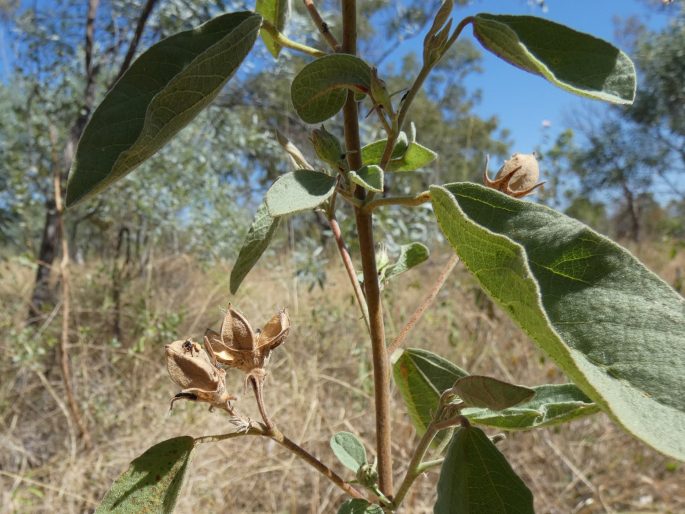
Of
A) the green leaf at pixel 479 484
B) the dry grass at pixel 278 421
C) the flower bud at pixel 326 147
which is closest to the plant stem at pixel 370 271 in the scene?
the flower bud at pixel 326 147

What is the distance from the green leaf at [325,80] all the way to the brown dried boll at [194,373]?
256 millimetres

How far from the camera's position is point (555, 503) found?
235 centimetres

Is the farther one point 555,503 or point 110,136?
point 555,503

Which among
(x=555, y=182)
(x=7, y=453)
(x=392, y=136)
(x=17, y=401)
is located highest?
(x=555, y=182)

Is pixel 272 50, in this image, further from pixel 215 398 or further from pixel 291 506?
pixel 291 506

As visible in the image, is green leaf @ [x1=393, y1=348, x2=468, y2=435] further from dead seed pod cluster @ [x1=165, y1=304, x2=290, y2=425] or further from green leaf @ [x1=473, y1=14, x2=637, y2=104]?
green leaf @ [x1=473, y1=14, x2=637, y2=104]

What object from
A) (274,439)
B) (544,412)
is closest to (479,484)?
(544,412)

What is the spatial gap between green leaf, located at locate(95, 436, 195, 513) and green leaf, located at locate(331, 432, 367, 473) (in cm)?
22

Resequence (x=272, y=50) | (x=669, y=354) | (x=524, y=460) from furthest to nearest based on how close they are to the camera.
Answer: (x=524, y=460), (x=272, y=50), (x=669, y=354)

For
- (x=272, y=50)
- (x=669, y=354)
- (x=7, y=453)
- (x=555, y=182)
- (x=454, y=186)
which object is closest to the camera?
(x=669, y=354)

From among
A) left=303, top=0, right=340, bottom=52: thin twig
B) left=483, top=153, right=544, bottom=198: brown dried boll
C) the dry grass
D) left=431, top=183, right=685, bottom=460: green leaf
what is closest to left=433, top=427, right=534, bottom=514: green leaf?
left=431, top=183, right=685, bottom=460: green leaf

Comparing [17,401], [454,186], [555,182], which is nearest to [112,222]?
[17,401]

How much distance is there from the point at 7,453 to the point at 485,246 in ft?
10.2

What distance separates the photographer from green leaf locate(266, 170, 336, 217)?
47cm
